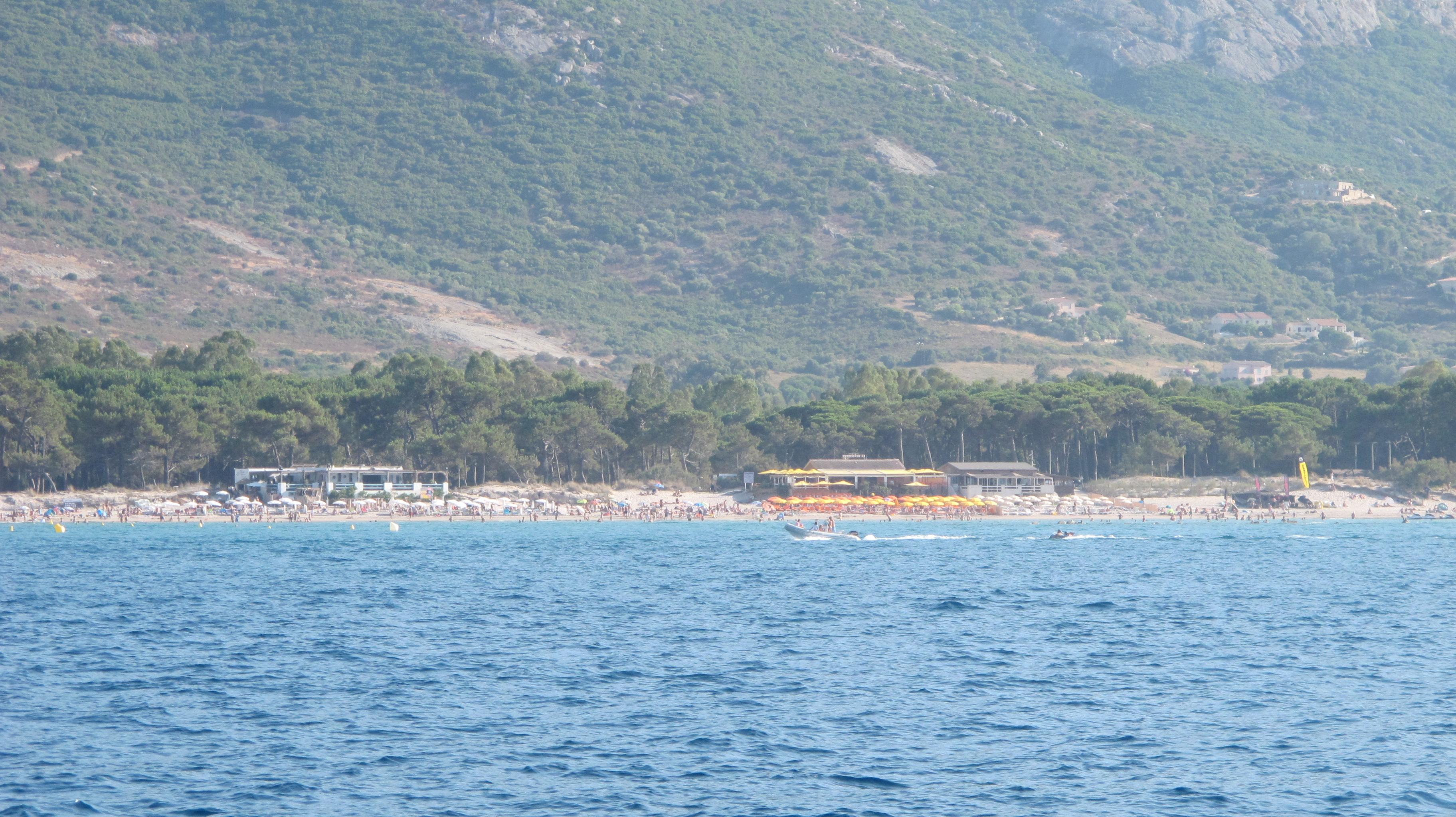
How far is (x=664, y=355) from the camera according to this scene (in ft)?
632

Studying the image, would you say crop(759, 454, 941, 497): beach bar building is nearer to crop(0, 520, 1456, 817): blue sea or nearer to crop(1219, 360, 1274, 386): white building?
crop(0, 520, 1456, 817): blue sea

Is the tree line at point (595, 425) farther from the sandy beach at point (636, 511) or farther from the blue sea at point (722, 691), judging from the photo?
the blue sea at point (722, 691)

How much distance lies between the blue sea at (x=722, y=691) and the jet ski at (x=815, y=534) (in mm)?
16839

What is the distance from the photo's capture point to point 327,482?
334 ft

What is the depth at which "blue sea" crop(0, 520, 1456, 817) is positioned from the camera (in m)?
25.2

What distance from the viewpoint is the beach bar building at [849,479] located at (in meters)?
110

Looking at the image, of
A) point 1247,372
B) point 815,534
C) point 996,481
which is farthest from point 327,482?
point 1247,372

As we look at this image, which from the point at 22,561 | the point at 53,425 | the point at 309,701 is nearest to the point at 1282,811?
the point at 309,701

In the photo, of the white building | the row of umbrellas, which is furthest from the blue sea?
the white building

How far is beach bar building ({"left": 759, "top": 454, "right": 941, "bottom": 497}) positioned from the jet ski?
74.9 feet

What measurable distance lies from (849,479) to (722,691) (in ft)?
257

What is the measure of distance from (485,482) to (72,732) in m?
80.6

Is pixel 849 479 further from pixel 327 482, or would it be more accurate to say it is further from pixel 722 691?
pixel 722 691

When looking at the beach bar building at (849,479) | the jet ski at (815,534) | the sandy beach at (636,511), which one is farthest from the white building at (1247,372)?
the jet ski at (815,534)
